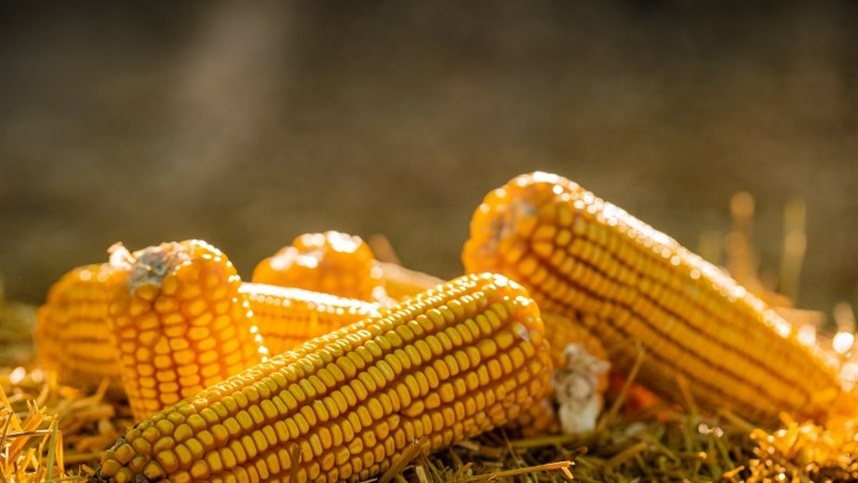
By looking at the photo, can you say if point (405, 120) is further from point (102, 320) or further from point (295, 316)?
point (295, 316)

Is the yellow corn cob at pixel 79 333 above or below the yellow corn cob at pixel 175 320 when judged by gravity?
above

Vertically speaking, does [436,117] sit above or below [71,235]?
above

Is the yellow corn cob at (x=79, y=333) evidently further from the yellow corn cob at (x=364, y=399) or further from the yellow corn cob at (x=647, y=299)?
the yellow corn cob at (x=647, y=299)

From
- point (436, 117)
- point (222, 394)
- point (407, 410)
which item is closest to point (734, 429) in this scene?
point (407, 410)

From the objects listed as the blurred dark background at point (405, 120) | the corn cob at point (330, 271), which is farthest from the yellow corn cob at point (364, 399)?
the blurred dark background at point (405, 120)

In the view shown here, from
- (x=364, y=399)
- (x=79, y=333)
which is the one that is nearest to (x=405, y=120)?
(x=79, y=333)

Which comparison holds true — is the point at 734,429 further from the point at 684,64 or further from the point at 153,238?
the point at 684,64
